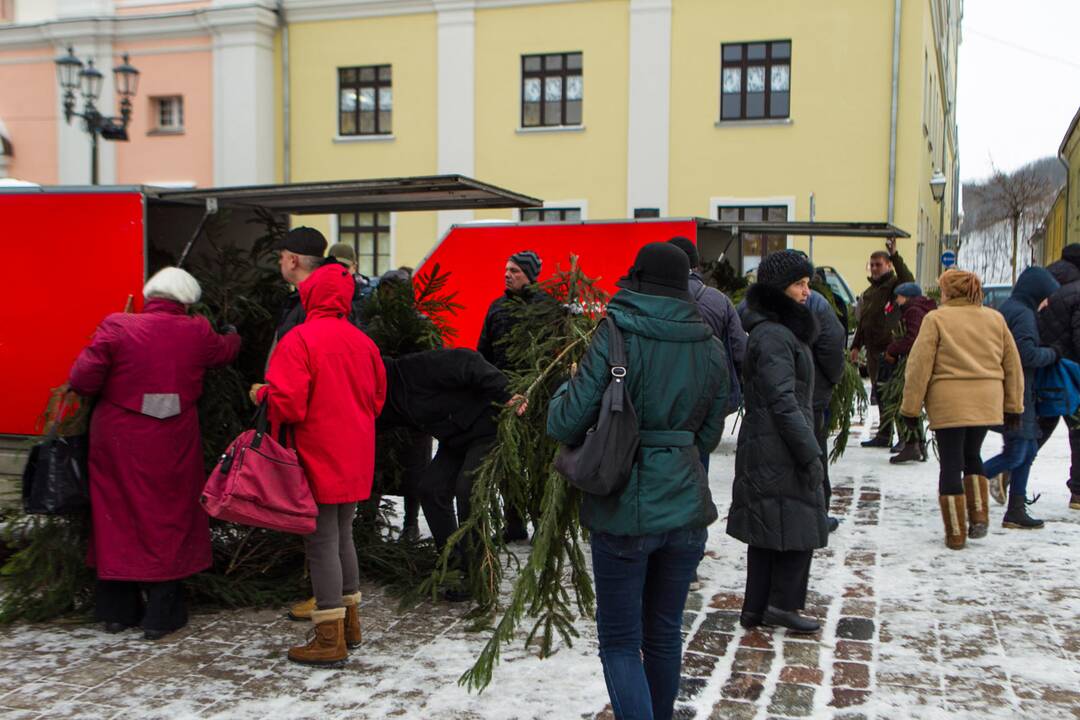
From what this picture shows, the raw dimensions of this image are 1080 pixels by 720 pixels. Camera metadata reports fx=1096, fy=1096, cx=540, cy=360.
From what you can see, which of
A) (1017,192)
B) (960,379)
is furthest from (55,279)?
(1017,192)

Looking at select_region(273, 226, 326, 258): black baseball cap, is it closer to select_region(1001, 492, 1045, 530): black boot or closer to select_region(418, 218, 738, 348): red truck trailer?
select_region(1001, 492, 1045, 530): black boot

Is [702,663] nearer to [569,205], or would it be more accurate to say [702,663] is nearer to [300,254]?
[300,254]

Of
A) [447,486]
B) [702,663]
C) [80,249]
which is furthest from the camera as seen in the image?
[80,249]

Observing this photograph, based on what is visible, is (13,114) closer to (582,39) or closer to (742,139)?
(582,39)

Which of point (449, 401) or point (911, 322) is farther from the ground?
point (911, 322)

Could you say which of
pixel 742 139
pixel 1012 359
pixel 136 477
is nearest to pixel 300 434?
pixel 136 477

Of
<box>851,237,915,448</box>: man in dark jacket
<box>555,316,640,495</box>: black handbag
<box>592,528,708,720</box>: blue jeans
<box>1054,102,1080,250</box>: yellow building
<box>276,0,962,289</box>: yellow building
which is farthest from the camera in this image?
<box>1054,102,1080,250</box>: yellow building

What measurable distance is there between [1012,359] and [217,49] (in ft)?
74.8

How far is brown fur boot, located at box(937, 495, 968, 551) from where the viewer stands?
22.3 ft

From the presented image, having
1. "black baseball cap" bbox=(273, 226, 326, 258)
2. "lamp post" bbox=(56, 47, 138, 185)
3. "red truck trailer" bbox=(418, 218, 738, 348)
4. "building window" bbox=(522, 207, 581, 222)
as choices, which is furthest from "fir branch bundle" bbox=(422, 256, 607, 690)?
"building window" bbox=(522, 207, 581, 222)

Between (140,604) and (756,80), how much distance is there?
19.7 m

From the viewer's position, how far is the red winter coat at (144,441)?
5.05 meters

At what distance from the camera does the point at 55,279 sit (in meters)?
6.03

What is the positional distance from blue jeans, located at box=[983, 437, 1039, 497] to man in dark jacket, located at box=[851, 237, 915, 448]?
2.88m
